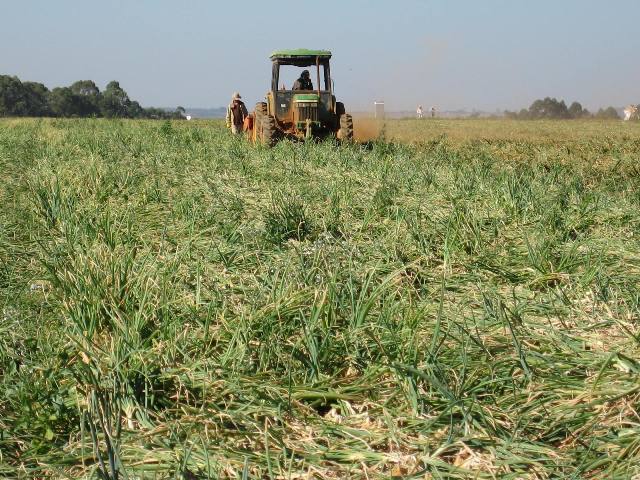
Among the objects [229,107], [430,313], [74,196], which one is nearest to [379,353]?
[430,313]

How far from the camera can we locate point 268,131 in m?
13.4

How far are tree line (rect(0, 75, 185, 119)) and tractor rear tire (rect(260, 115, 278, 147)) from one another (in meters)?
50.3

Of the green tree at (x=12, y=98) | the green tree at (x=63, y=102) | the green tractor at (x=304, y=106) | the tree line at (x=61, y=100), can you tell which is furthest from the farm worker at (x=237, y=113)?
the green tree at (x=63, y=102)

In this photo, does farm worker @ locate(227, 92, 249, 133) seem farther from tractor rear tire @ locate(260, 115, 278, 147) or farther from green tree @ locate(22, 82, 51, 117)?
green tree @ locate(22, 82, 51, 117)

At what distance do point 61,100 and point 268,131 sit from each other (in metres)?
63.4

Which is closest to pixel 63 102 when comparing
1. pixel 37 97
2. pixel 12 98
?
pixel 37 97

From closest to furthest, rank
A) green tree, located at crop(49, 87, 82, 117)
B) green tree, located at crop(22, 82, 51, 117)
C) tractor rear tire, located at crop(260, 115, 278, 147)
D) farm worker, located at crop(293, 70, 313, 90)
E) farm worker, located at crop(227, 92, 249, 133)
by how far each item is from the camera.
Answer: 1. tractor rear tire, located at crop(260, 115, 278, 147)
2. farm worker, located at crop(293, 70, 313, 90)
3. farm worker, located at crop(227, 92, 249, 133)
4. green tree, located at crop(22, 82, 51, 117)
5. green tree, located at crop(49, 87, 82, 117)

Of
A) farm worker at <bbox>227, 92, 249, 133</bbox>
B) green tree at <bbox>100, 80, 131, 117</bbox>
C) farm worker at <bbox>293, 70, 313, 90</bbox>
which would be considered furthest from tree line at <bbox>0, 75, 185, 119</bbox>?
farm worker at <bbox>293, 70, 313, 90</bbox>

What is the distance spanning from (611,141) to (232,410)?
50.5 ft

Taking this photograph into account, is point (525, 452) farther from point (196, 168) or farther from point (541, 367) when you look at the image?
point (196, 168)

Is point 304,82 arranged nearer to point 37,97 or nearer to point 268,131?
point 268,131

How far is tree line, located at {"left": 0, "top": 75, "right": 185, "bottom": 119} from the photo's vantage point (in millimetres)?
65562

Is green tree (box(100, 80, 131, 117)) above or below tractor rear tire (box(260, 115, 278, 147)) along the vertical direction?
above

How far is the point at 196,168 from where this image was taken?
28.3ft
